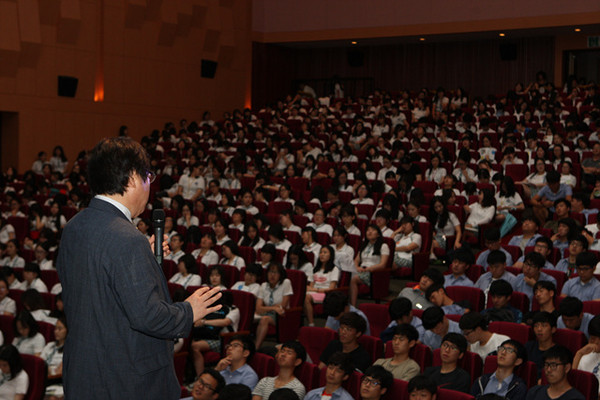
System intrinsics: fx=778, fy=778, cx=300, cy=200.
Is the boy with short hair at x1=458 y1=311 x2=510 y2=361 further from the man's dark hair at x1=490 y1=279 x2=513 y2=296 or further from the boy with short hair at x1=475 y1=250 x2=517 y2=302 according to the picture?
the boy with short hair at x1=475 y1=250 x2=517 y2=302

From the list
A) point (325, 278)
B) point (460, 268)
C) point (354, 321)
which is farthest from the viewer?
point (325, 278)

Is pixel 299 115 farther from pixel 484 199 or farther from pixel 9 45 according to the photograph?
pixel 484 199

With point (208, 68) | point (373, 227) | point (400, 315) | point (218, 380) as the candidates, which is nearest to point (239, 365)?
point (218, 380)

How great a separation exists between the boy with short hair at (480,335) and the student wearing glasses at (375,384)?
614mm

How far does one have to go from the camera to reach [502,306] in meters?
4.16

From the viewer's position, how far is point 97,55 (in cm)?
1104

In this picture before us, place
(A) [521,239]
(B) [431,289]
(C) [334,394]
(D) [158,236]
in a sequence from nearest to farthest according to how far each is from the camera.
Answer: (D) [158,236]
(C) [334,394]
(B) [431,289]
(A) [521,239]

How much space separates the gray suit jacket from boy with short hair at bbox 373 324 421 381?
89.8 inches

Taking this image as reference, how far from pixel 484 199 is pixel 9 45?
6.54 metres

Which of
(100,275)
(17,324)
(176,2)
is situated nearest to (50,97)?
(176,2)

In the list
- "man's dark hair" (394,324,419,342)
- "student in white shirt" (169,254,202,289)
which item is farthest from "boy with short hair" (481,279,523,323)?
"student in white shirt" (169,254,202,289)

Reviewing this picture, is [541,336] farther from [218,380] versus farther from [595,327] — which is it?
[218,380]

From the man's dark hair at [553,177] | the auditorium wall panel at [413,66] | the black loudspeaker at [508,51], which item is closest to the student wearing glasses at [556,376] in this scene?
the man's dark hair at [553,177]

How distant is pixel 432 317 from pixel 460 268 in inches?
38.7
